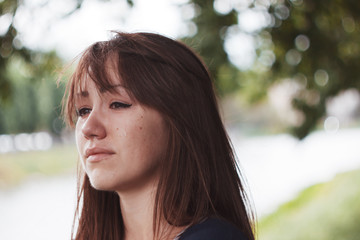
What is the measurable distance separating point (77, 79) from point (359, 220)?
7.66 metres

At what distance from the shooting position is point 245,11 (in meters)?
3.68

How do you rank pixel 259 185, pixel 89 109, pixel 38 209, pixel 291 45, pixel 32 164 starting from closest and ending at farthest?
pixel 89 109, pixel 291 45, pixel 259 185, pixel 38 209, pixel 32 164

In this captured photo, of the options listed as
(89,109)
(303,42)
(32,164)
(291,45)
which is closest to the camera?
(89,109)

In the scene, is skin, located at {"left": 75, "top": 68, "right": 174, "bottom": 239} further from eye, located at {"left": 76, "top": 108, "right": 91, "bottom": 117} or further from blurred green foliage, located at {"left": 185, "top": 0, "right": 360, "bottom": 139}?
blurred green foliage, located at {"left": 185, "top": 0, "right": 360, "bottom": 139}

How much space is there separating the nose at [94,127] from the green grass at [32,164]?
17.5 metres

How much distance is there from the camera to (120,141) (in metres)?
1.44

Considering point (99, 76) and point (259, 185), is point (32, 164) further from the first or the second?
point (99, 76)

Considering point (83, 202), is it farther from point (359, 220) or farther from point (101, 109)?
point (359, 220)

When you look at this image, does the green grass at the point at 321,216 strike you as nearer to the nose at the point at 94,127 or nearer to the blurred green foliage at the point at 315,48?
the blurred green foliage at the point at 315,48

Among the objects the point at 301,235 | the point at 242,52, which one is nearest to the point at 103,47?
the point at 242,52

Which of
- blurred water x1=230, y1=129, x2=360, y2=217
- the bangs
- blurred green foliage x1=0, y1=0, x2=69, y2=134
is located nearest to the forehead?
the bangs

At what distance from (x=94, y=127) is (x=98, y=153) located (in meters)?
0.08

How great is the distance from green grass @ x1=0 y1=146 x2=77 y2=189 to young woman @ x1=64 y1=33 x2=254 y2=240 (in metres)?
17.5

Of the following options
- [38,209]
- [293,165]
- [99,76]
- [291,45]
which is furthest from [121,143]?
[293,165]
